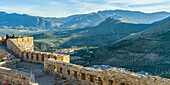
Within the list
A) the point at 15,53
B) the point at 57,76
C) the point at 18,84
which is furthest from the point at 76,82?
the point at 15,53

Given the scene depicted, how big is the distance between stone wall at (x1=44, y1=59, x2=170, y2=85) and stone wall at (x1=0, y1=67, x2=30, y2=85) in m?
2.14

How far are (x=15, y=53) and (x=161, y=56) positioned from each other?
283 ft

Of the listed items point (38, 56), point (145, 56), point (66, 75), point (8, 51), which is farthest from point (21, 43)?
point (145, 56)

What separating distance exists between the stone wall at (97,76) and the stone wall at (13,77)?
7.03 ft

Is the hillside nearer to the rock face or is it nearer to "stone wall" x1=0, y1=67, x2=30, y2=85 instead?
the rock face

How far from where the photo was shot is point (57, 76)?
15156mm

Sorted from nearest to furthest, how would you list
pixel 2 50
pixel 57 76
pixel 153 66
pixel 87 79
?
pixel 87 79 → pixel 57 76 → pixel 2 50 → pixel 153 66

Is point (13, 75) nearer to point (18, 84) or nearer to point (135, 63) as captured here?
point (18, 84)

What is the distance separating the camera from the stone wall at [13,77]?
14656 millimetres

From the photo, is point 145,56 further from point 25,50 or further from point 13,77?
Result: point 13,77

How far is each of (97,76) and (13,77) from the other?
335 inches

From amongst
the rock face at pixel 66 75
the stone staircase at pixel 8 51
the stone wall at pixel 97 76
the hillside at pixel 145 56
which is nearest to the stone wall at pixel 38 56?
the rock face at pixel 66 75

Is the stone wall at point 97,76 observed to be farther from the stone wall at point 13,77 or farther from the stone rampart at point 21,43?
the stone rampart at point 21,43

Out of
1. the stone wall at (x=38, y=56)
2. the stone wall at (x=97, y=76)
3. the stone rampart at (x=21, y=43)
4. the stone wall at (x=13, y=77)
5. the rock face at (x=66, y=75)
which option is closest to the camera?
the stone wall at (x=97, y=76)
